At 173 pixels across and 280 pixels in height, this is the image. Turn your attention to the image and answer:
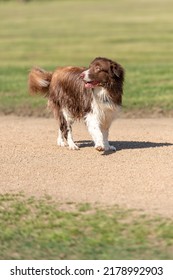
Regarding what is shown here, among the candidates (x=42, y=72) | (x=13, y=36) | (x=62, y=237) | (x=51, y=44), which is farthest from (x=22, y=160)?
(x=13, y=36)

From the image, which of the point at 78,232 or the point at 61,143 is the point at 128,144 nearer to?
the point at 61,143

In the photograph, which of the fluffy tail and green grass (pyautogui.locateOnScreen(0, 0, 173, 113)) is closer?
the fluffy tail

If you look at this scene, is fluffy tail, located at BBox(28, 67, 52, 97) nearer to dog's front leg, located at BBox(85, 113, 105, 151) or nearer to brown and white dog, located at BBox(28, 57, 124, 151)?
brown and white dog, located at BBox(28, 57, 124, 151)

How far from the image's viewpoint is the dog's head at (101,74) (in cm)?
1324

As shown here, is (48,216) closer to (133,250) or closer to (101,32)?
(133,250)

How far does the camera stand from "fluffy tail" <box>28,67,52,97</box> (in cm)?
1472

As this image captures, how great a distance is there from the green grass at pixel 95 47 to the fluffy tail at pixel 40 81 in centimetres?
489

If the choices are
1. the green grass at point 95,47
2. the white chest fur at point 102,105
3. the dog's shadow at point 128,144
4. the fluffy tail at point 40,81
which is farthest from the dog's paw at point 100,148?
the green grass at point 95,47

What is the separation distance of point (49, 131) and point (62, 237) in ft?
24.0

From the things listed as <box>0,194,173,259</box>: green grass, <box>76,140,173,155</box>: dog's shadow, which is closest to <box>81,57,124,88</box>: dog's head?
<box>76,140,173,155</box>: dog's shadow

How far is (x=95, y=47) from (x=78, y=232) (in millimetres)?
26990

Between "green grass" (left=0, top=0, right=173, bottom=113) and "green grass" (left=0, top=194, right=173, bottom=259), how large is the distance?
9.41 meters

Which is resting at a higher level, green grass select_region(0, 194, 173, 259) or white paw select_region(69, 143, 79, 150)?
green grass select_region(0, 194, 173, 259)

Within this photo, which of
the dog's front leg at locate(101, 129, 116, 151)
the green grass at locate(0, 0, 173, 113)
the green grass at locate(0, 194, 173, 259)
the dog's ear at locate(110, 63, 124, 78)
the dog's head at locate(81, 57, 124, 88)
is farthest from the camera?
Answer: the green grass at locate(0, 0, 173, 113)
